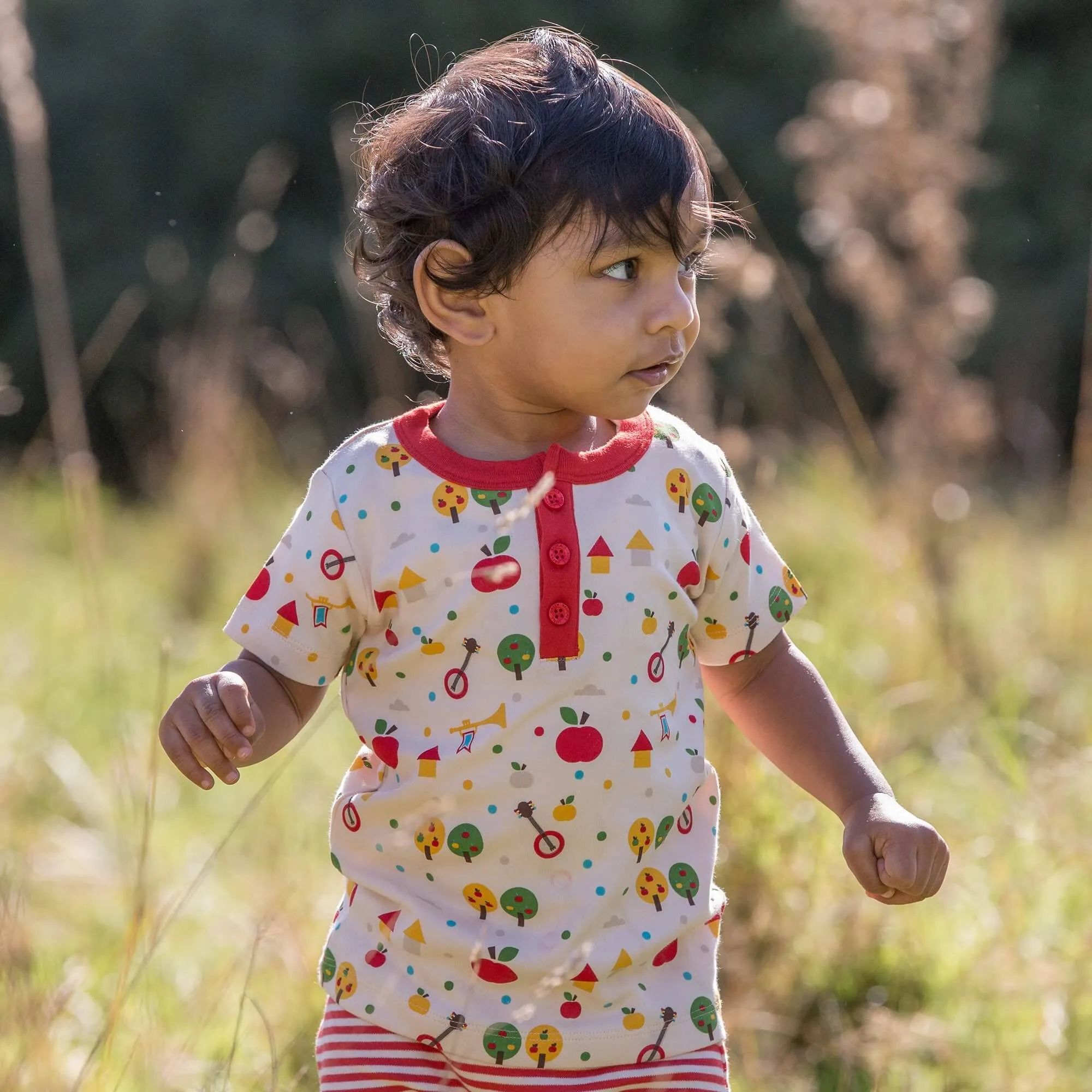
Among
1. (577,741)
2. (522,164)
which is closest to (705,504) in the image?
(577,741)

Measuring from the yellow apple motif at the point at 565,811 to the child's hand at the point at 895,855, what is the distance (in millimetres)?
279

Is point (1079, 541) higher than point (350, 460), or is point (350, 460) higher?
point (350, 460)

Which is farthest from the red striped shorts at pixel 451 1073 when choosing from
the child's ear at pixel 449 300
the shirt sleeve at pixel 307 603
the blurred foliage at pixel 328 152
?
the blurred foliage at pixel 328 152

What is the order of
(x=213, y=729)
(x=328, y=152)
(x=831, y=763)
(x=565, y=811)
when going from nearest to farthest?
(x=213, y=729) → (x=565, y=811) → (x=831, y=763) → (x=328, y=152)

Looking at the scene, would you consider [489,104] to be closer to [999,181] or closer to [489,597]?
[489,597]

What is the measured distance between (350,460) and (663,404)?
3053 millimetres

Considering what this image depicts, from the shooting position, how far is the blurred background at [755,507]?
2.29m

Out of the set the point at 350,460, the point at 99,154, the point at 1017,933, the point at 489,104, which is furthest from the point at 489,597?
the point at 99,154

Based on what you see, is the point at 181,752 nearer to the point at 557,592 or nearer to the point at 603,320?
the point at 557,592

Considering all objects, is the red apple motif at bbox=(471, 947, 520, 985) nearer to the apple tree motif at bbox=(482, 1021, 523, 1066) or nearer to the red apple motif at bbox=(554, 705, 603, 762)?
the apple tree motif at bbox=(482, 1021, 523, 1066)

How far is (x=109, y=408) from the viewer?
8359 millimetres

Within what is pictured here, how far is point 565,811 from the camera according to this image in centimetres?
157

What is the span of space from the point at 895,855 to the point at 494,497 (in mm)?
549

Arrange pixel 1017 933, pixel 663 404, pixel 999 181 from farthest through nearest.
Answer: pixel 999 181
pixel 663 404
pixel 1017 933
